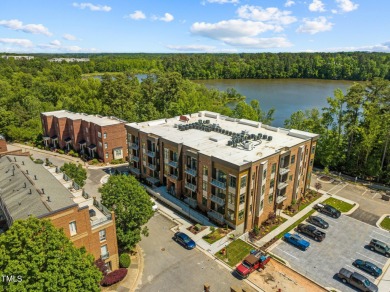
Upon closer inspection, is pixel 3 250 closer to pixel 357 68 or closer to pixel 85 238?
pixel 85 238

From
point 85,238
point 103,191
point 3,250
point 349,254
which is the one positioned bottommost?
point 349,254

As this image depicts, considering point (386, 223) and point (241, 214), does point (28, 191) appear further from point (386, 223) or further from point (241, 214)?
point (386, 223)

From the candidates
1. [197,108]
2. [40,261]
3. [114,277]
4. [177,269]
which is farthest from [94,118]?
[40,261]

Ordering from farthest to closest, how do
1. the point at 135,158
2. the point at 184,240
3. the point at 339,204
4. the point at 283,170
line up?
the point at 135,158, the point at 339,204, the point at 283,170, the point at 184,240

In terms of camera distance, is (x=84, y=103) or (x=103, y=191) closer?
(x=103, y=191)

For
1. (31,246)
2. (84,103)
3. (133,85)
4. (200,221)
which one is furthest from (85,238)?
(133,85)

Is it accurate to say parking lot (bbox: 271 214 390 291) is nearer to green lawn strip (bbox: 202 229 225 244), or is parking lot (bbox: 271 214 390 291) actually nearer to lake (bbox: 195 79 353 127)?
green lawn strip (bbox: 202 229 225 244)

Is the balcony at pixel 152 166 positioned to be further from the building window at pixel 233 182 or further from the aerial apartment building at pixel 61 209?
the building window at pixel 233 182
